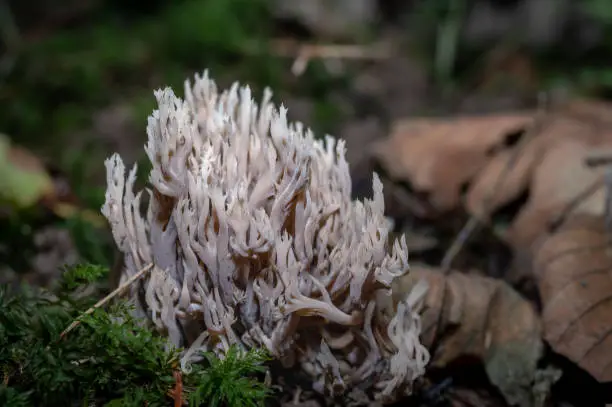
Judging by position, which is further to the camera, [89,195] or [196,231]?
[89,195]

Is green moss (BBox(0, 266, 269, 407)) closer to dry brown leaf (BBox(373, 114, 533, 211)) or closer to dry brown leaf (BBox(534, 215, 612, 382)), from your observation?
dry brown leaf (BBox(534, 215, 612, 382))

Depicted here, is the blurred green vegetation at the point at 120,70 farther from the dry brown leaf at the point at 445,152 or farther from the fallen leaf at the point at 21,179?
the dry brown leaf at the point at 445,152

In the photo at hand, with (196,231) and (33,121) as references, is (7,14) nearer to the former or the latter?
(33,121)

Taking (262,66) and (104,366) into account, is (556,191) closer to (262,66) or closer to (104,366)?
(104,366)

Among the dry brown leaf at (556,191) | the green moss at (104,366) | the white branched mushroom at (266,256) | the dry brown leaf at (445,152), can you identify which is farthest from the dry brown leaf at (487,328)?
the dry brown leaf at (445,152)

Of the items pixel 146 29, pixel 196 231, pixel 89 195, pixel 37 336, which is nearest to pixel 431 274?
pixel 196 231

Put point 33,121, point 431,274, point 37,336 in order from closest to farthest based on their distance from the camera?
point 37,336, point 431,274, point 33,121

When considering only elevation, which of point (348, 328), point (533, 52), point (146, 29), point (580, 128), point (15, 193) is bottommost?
point (348, 328)
